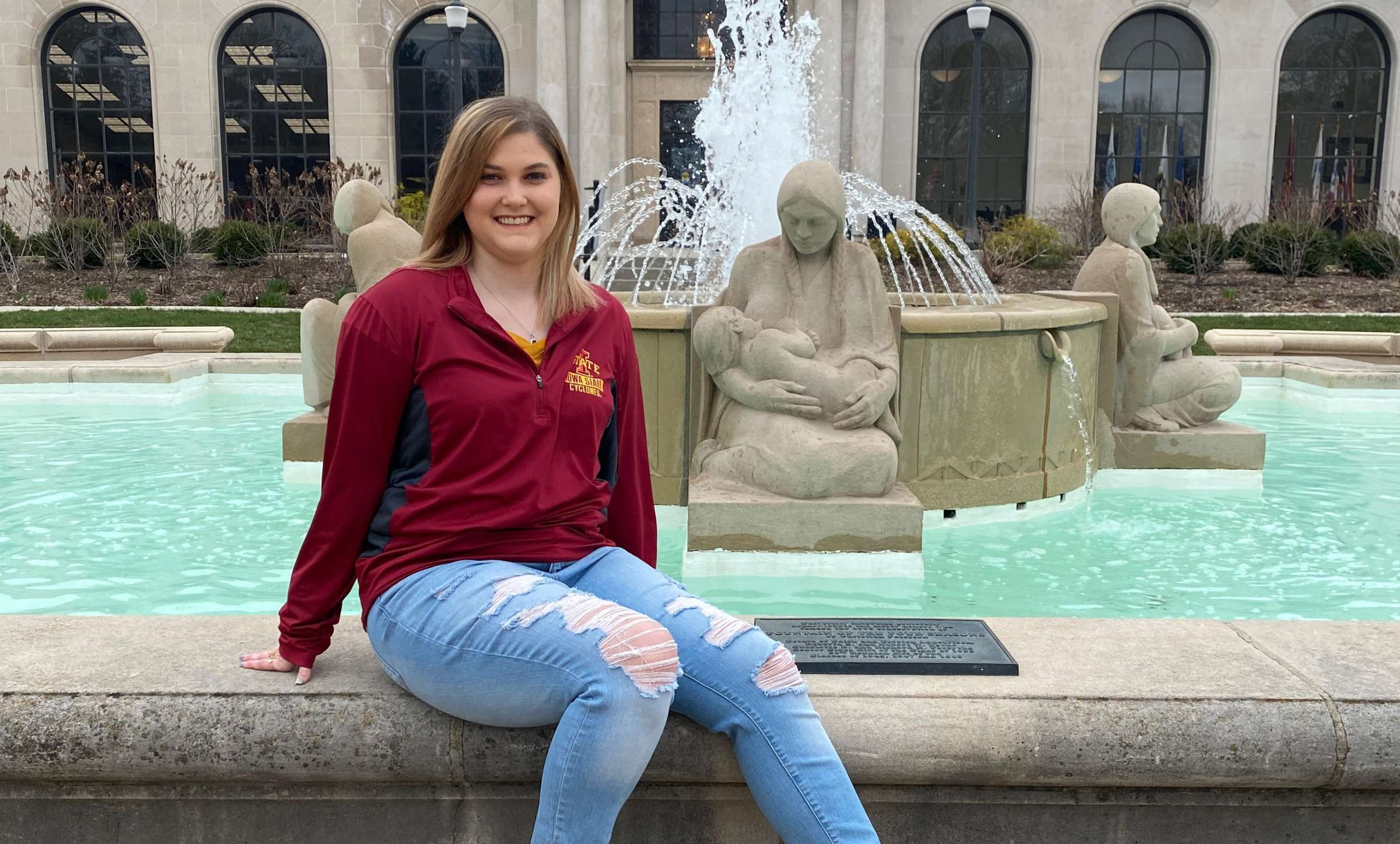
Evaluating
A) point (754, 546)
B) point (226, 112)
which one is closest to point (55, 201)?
point (226, 112)

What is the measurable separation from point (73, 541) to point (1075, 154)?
24339 mm

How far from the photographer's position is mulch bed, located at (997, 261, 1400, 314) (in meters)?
18.7

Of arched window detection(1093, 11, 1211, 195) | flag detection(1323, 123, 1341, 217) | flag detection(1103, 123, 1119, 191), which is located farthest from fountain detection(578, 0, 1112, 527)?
flag detection(1323, 123, 1341, 217)

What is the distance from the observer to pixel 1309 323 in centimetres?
1642

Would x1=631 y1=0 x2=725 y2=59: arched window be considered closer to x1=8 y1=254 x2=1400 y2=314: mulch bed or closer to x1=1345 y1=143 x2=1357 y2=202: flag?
x1=8 y1=254 x2=1400 y2=314: mulch bed

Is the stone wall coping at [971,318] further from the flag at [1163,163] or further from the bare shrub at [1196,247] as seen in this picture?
the flag at [1163,163]

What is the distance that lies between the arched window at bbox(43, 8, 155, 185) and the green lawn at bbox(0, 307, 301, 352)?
11.9 metres

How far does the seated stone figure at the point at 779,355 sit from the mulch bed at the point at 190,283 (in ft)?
48.0

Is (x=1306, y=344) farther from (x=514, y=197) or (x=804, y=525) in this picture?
(x=514, y=197)

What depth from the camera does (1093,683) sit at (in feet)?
8.46

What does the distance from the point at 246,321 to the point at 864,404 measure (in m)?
12.6

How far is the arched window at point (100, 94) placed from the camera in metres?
26.9

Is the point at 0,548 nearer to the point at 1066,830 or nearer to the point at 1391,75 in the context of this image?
the point at 1066,830

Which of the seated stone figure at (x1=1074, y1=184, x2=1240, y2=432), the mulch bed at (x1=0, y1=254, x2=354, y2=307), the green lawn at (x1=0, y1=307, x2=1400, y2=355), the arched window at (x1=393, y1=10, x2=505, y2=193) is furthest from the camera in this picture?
the arched window at (x1=393, y1=10, x2=505, y2=193)
